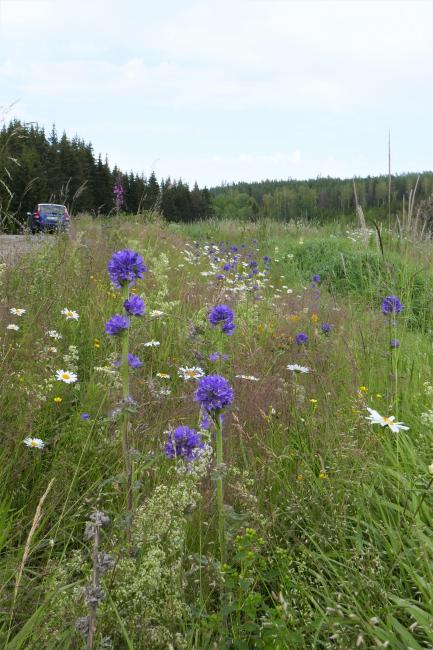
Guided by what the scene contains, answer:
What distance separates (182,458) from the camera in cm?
167

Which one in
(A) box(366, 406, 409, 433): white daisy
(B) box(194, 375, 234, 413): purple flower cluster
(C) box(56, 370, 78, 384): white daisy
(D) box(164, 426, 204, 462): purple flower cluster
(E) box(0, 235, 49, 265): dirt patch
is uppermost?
(E) box(0, 235, 49, 265): dirt patch

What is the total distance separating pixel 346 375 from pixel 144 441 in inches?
58.4

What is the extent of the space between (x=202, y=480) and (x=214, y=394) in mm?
642

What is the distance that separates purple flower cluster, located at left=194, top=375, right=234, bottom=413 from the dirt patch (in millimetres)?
3519

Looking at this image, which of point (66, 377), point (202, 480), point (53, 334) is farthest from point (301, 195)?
point (202, 480)

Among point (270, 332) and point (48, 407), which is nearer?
point (48, 407)

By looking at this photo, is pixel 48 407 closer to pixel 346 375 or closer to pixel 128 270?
pixel 128 270

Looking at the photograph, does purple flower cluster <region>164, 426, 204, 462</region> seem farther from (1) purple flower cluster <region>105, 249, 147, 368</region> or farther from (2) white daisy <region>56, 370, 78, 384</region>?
(2) white daisy <region>56, 370, 78, 384</region>

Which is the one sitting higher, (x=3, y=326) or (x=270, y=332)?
(x=3, y=326)

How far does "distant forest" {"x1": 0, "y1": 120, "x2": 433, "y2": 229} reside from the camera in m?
4.92

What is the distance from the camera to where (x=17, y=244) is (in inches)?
210

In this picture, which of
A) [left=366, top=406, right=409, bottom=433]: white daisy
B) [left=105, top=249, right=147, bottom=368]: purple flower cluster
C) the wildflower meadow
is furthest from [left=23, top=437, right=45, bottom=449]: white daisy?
[left=366, top=406, right=409, bottom=433]: white daisy

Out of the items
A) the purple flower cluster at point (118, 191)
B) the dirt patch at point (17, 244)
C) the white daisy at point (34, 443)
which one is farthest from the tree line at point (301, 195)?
the white daisy at point (34, 443)

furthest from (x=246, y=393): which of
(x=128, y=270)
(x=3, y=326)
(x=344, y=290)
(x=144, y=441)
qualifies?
(x=344, y=290)
